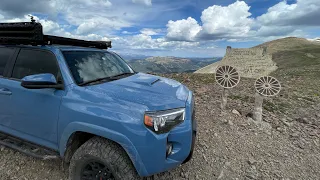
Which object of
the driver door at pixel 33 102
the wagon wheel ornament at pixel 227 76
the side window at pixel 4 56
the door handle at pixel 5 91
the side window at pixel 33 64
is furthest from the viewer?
the wagon wheel ornament at pixel 227 76

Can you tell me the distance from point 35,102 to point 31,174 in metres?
1.31

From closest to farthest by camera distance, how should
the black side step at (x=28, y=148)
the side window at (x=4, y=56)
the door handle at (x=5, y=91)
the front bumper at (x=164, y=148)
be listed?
the front bumper at (x=164, y=148) → the black side step at (x=28, y=148) → the door handle at (x=5, y=91) → the side window at (x=4, y=56)

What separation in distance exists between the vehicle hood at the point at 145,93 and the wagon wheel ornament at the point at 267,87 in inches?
129

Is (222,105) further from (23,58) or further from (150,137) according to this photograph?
(23,58)

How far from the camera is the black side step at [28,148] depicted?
3.26 meters

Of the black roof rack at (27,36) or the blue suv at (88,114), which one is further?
the black roof rack at (27,36)

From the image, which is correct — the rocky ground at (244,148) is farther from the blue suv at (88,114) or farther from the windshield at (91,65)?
the windshield at (91,65)

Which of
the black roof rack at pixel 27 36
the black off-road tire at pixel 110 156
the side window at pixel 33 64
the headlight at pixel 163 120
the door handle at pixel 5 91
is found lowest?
the black off-road tire at pixel 110 156

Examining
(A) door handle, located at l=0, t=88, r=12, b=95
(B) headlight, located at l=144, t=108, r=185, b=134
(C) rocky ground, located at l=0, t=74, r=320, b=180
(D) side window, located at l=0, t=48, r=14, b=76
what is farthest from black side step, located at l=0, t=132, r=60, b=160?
(B) headlight, located at l=144, t=108, r=185, b=134

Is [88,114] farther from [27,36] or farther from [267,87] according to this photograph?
[267,87]

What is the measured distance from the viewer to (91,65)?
144 inches

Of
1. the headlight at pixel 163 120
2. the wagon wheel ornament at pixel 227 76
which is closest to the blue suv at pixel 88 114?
the headlight at pixel 163 120

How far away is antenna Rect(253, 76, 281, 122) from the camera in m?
5.84

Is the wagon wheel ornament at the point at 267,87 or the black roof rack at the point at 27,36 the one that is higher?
the black roof rack at the point at 27,36
